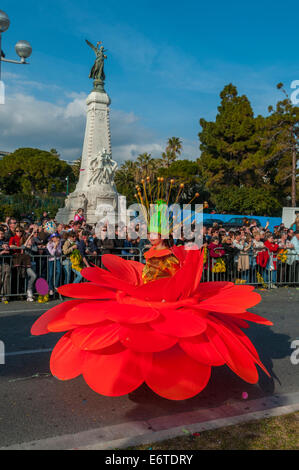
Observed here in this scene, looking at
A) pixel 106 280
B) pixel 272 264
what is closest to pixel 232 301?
pixel 106 280

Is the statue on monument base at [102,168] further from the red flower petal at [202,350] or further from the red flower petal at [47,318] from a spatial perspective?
the red flower petal at [202,350]

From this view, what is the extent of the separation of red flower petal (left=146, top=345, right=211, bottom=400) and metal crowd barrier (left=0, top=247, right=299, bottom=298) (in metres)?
5.15

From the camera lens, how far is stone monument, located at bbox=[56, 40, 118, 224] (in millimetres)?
23203

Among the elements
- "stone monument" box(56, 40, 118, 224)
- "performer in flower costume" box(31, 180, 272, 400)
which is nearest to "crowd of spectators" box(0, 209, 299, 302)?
"performer in flower costume" box(31, 180, 272, 400)

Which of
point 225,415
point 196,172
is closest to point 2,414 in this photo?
point 225,415

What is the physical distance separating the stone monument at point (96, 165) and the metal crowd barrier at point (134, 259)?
12495mm

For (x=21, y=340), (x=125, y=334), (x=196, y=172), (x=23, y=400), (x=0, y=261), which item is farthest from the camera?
(x=196, y=172)

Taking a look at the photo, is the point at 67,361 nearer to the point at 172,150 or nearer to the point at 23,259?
the point at 23,259

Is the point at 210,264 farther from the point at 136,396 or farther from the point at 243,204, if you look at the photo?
the point at 243,204

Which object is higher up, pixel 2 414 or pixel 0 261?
pixel 0 261

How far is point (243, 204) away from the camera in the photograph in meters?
37.4

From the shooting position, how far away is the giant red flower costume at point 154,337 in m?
3.34

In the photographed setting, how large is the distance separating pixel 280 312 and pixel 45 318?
19.5ft

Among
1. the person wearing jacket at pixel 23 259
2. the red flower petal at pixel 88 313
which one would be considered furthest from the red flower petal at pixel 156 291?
the person wearing jacket at pixel 23 259
